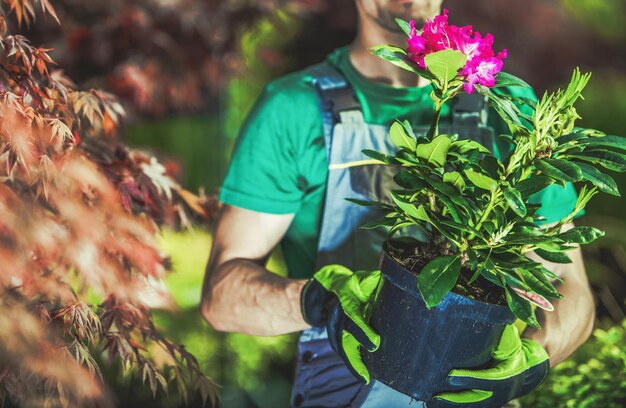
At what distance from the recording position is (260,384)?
371cm

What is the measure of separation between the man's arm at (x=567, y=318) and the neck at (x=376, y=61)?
23.4 inches

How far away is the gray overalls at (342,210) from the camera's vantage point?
1654 millimetres

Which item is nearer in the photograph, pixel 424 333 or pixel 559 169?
pixel 559 169

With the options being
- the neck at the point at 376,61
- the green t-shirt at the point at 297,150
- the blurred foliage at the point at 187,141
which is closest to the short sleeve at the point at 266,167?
the green t-shirt at the point at 297,150

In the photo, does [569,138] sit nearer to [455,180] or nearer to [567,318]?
→ [455,180]

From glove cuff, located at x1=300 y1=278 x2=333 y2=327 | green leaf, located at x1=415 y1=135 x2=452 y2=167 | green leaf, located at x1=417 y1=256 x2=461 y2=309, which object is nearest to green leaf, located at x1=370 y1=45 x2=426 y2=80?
green leaf, located at x1=415 y1=135 x2=452 y2=167

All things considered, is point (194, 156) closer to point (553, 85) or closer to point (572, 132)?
point (553, 85)

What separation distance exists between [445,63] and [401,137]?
0.16 m

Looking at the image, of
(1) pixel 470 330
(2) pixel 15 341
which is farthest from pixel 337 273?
(2) pixel 15 341

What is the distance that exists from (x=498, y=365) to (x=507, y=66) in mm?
2517

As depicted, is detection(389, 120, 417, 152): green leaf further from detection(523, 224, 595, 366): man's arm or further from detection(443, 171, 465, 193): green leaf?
detection(523, 224, 595, 366): man's arm

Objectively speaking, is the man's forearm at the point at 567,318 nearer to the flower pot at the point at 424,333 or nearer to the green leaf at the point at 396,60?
the flower pot at the point at 424,333

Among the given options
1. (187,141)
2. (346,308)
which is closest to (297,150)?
(346,308)

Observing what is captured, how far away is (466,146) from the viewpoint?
48.1 inches
